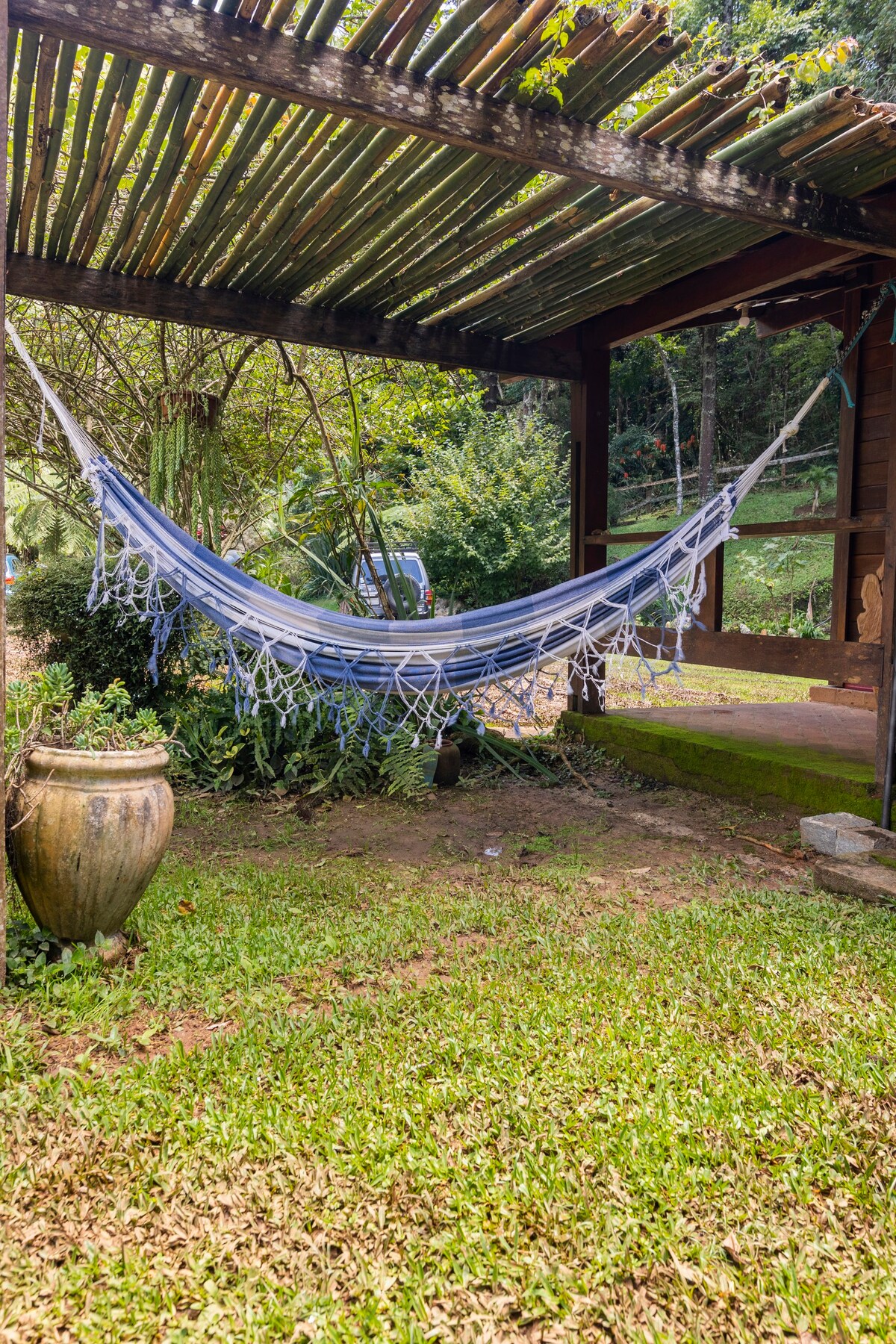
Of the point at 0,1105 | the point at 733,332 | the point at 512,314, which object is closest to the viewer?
the point at 0,1105

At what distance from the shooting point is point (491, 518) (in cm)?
1046

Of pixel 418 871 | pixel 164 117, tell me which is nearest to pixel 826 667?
pixel 418 871

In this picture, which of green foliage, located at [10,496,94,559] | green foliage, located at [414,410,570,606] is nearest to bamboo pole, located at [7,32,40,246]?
green foliage, located at [10,496,94,559]

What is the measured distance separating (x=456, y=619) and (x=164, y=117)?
1605 millimetres

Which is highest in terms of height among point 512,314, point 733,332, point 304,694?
point 733,332

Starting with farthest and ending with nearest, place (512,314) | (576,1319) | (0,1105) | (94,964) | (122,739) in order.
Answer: (512,314), (122,739), (94,964), (0,1105), (576,1319)

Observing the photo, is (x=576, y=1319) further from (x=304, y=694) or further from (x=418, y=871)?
(x=304, y=694)

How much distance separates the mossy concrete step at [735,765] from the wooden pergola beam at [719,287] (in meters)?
1.71

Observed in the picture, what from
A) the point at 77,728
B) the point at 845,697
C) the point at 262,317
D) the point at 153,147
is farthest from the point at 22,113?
the point at 845,697

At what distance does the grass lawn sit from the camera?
1.13m

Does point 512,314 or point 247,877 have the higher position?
point 512,314

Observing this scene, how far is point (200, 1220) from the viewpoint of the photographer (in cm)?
126

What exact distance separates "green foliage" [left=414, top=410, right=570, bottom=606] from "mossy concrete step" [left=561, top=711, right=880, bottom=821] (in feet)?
20.4

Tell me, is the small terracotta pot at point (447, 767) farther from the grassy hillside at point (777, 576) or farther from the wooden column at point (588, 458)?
the grassy hillside at point (777, 576)
